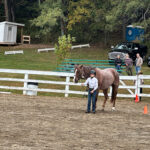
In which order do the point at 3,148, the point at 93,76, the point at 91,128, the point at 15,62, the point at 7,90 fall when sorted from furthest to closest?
the point at 15,62
the point at 7,90
the point at 93,76
the point at 91,128
the point at 3,148

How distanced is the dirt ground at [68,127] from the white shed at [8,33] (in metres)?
33.2

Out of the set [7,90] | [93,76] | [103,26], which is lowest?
[7,90]

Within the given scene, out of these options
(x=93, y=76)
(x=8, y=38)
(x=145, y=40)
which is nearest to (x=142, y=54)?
(x=145, y=40)

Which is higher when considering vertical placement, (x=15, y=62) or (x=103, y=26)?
(x=103, y=26)

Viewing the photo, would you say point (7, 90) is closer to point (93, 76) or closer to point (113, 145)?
point (93, 76)

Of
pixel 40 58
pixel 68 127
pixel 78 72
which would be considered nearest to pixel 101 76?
pixel 78 72

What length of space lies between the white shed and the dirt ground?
33237mm

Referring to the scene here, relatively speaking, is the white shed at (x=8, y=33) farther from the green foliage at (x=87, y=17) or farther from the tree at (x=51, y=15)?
the tree at (x=51, y=15)

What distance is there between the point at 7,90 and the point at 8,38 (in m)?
29.2

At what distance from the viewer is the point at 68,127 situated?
1233cm

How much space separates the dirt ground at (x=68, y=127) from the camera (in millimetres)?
9969

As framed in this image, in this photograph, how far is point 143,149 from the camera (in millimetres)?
9859

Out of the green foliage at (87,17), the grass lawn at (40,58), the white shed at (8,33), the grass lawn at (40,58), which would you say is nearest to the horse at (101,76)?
the grass lawn at (40,58)

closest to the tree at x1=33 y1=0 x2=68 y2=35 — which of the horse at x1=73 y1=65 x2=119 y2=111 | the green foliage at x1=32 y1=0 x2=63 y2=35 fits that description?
the green foliage at x1=32 y1=0 x2=63 y2=35
